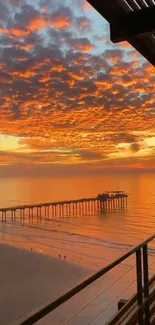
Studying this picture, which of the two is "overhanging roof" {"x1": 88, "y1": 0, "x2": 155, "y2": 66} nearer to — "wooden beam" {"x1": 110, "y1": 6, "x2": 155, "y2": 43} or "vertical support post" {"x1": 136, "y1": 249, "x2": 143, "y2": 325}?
"wooden beam" {"x1": 110, "y1": 6, "x2": 155, "y2": 43}

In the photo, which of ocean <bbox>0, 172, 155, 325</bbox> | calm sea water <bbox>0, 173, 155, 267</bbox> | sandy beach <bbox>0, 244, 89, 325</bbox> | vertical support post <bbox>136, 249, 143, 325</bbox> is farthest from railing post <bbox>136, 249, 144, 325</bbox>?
calm sea water <bbox>0, 173, 155, 267</bbox>

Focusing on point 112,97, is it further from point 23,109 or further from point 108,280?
point 108,280

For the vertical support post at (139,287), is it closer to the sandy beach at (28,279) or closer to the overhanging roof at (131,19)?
the overhanging roof at (131,19)

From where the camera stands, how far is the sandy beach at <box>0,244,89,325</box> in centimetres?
1252

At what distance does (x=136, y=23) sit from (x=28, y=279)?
16.5m

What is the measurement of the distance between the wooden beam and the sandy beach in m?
9.39

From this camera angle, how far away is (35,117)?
55.6ft

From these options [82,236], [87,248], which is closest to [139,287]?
[87,248]

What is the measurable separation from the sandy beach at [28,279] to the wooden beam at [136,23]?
30.8ft

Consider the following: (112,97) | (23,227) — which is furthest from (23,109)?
(23,227)

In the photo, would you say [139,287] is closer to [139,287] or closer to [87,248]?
[139,287]

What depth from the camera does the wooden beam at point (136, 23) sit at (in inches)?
68.3

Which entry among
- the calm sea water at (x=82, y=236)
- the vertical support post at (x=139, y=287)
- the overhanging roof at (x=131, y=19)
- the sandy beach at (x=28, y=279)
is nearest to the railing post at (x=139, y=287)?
the vertical support post at (x=139, y=287)

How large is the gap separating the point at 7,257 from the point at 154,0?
836 inches
